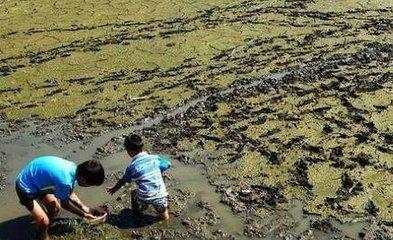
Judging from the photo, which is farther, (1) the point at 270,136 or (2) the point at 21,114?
(2) the point at 21,114

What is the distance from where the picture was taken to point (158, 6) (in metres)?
15.0

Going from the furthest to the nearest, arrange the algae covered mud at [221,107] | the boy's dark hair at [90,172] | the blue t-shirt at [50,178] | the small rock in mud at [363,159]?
the small rock in mud at [363,159], the algae covered mud at [221,107], the blue t-shirt at [50,178], the boy's dark hair at [90,172]

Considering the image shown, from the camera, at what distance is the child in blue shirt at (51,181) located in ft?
18.1

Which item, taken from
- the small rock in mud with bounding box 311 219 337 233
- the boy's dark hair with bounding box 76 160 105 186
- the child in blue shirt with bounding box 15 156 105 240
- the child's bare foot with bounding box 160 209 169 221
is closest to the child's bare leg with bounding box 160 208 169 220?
the child's bare foot with bounding box 160 209 169 221

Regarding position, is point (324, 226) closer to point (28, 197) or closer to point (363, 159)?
point (363, 159)

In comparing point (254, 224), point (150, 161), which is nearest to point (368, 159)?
point (254, 224)

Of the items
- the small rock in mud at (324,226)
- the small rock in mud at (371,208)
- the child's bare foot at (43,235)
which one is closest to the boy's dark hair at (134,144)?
the child's bare foot at (43,235)

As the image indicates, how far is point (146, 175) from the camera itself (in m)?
6.24

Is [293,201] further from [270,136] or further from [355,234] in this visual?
[270,136]

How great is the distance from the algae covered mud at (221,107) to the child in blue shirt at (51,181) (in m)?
0.48

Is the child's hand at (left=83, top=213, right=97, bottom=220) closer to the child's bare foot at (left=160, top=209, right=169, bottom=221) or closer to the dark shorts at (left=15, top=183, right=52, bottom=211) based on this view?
the dark shorts at (left=15, top=183, right=52, bottom=211)

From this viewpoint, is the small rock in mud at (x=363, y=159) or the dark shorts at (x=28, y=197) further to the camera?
the small rock in mud at (x=363, y=159)

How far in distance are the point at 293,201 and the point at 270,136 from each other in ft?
5.73

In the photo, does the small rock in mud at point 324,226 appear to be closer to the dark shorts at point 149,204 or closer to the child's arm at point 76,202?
the dark shorts at point 149,204
